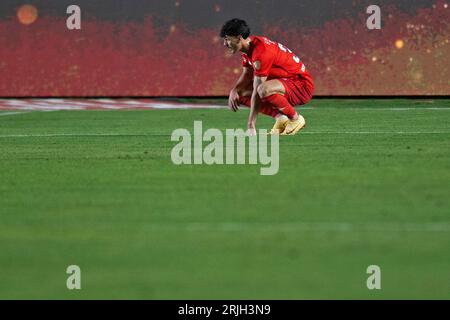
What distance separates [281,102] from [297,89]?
1.74 ft

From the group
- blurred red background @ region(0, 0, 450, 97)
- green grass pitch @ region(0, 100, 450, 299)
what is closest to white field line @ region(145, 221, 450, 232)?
green grass pitch @ region(0, 100, 450, 299)

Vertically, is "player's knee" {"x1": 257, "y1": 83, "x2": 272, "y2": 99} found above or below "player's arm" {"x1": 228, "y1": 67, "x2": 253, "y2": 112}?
below

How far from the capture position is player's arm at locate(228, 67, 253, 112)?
11.7 m

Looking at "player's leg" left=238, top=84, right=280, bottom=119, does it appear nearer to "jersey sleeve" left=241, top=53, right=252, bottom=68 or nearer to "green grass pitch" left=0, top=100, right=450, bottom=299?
"jersey sleeve" left=241, top=53, right=252, bottom=68

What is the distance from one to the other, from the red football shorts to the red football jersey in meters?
0.05

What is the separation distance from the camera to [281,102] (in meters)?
11.4

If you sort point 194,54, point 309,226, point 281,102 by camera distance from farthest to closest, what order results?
1. point 194,54
2. point 281,102
3. point 309,226

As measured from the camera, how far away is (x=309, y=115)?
15586mm

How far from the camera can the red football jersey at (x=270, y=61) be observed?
36.2ft

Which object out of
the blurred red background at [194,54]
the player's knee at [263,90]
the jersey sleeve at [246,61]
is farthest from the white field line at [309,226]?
the blurred red background at [194,54]

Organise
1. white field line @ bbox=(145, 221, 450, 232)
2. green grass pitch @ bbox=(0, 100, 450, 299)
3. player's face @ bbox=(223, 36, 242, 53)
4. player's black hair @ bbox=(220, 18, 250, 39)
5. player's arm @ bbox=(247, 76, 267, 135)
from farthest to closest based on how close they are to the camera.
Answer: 1. player's arm @ bbox=(247, 76, 267, 135)
2. player's face @ bbox=(223, 36, 242, 53)
3. player's black hair @ bbox=(220, 18, 250, 39)
4. white field line @ bbox=(145, 221, 450, 232)
5. green grass pitch @ bbox=(0, 100, 450, 299)

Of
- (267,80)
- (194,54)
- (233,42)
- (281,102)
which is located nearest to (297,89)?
(267,80)

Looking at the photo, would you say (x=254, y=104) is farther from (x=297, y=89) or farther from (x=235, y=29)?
(x=235, y=29)
